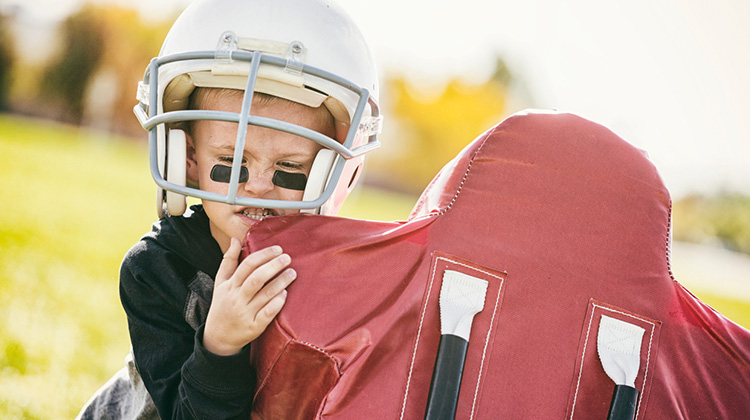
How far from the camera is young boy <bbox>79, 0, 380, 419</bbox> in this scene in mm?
1575

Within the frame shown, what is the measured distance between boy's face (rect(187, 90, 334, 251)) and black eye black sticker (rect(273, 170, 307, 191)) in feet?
0.04

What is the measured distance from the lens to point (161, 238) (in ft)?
6.03

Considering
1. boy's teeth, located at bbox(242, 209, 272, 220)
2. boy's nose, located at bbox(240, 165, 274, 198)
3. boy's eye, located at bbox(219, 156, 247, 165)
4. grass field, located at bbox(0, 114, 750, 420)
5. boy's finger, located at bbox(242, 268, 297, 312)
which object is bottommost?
grass field, located at bbox(0, 114, 750, 420)

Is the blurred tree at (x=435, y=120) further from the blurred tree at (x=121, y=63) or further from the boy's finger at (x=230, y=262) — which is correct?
the boy's finger at (x=230, y=262)

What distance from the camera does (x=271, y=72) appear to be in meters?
1.64

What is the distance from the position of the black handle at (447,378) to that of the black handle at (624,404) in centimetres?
35

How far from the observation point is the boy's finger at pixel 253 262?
1.39 m

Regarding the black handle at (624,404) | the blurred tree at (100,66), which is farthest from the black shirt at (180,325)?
the blurred tree at (100,66)

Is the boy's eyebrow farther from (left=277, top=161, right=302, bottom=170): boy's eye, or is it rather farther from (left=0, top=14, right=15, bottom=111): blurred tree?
(left=0, top=14, right=15, bottom=111): blurred tree

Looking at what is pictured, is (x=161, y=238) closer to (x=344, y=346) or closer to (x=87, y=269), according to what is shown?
(x=344, y=346)

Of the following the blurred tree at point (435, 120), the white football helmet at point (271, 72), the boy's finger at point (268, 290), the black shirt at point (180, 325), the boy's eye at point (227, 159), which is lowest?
the black shirt at point (180, 325)

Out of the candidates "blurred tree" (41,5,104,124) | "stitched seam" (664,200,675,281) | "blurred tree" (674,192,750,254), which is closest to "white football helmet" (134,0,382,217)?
"stitched seam" (664,200,675,281)

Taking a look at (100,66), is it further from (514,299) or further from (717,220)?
(514,299)

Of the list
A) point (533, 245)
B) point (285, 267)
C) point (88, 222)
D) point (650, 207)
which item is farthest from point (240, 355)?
point (88, 222)
